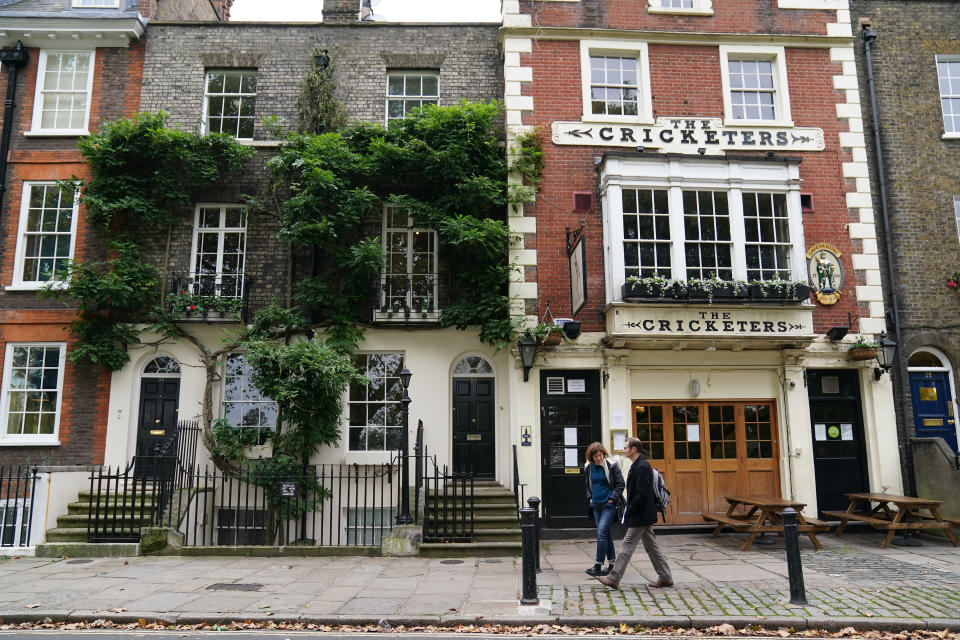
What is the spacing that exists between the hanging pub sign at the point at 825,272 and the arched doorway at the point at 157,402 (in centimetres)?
1338

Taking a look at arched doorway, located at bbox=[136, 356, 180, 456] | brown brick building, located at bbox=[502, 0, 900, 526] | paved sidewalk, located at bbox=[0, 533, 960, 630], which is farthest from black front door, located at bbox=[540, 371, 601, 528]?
arched doorway, located at bbox=[136, 356, 180, 456]

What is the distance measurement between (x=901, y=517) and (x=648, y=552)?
586cm

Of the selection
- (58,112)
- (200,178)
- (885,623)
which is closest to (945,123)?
(885,623)

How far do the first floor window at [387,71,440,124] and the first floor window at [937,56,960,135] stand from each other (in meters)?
11.3

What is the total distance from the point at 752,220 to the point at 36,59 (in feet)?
53.0

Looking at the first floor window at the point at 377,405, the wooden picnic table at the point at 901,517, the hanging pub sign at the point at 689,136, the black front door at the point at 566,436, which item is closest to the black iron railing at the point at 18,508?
the first floor window at the point at 377,405

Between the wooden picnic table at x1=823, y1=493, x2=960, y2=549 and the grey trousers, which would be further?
the wooden picnic table at x1=823, y1=493, x2=960, y2=549

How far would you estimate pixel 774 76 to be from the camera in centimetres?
1393

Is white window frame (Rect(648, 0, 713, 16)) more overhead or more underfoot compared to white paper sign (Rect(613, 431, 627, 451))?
more overhead

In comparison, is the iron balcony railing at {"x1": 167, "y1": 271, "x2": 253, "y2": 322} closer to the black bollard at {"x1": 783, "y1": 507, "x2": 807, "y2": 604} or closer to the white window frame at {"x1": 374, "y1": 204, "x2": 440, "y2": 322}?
the white window frame at {"x1": 374, "y1": 204, "x2": 440, "y2": 322}

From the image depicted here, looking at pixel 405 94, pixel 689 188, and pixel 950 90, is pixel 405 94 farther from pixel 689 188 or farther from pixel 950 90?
pixel 950 90

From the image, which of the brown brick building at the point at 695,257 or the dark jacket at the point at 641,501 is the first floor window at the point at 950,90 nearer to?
the brown brick building at the point at 695,257

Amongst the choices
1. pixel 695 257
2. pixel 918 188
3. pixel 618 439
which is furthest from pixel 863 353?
pixel 618 439

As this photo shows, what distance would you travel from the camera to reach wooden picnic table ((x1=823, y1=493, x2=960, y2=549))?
34.4 feet
